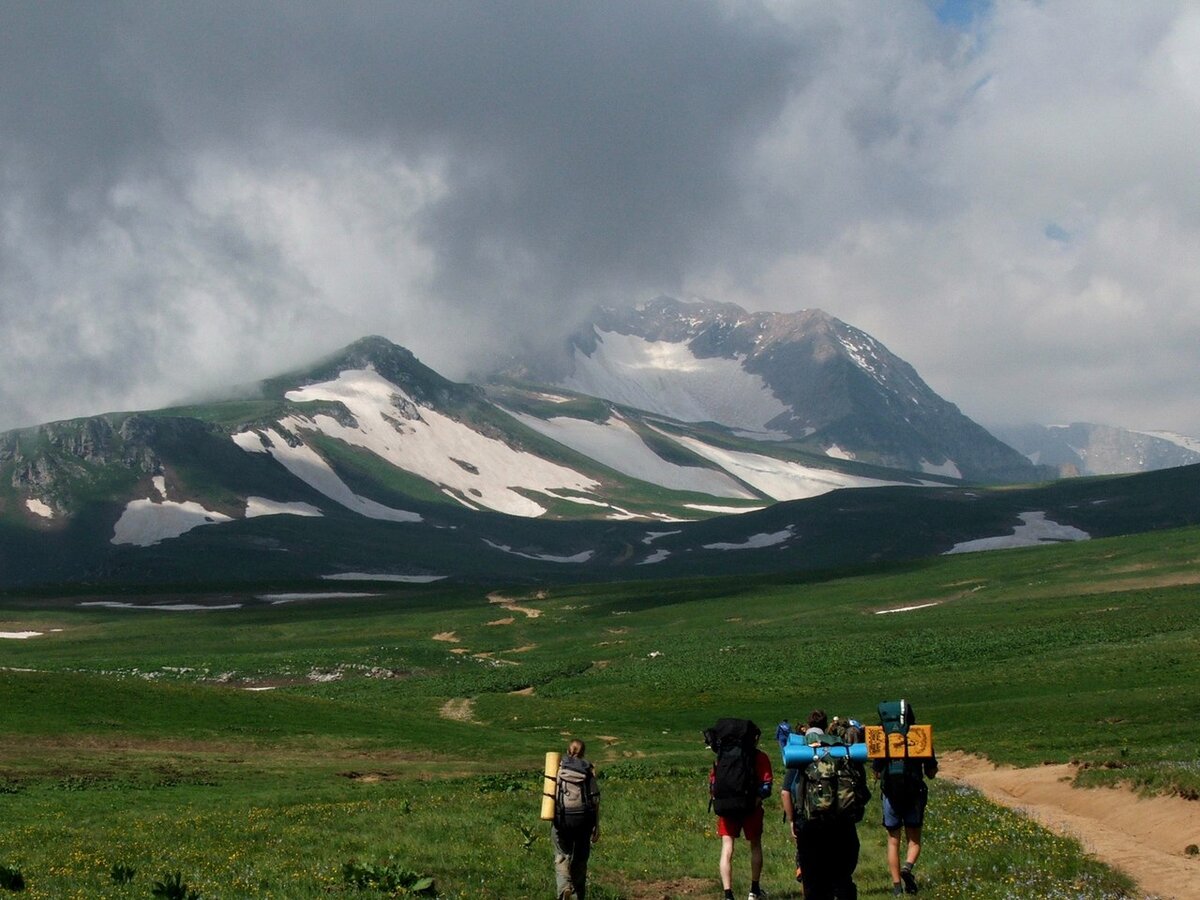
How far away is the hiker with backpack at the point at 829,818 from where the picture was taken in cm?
1886

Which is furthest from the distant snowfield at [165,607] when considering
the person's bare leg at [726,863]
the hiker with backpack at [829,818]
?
the hiker with backpack at [829,818]

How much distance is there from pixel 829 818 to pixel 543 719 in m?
47.6

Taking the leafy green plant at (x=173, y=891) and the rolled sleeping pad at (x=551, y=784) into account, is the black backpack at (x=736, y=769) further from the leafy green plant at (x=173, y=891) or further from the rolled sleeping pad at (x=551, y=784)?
the leafy green plant at (x=173, y=891)

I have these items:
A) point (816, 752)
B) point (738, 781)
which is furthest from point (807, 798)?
point (738, 781)

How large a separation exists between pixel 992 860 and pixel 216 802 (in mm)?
25209

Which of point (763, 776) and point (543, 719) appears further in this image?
point (543, 719)

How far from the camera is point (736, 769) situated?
68.8 ft

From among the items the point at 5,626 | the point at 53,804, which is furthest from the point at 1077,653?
the point at 5,626

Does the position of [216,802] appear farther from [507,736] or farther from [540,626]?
[540,626]

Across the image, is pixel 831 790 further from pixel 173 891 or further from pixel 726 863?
pixel 173 891

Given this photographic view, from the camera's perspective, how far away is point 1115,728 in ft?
157

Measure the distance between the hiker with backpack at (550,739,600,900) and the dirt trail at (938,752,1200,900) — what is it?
9.70 meters

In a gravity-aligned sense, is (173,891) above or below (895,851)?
above

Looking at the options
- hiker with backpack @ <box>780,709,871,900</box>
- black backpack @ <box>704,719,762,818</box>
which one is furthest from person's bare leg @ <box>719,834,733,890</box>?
hiker with backpack @ <box>780,709,871,900</box>
